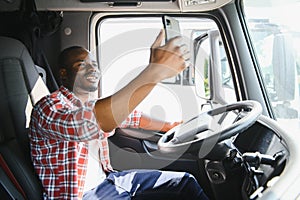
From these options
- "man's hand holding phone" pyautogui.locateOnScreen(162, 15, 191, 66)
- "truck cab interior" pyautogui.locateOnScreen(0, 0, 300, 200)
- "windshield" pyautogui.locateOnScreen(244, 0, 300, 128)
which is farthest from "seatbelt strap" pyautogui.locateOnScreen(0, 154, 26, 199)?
"windshield" pyautogui.locateOnScreen(244, 0, 300, 128)

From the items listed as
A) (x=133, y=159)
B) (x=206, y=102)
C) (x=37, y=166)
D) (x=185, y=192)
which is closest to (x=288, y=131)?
(x=185, y=192)

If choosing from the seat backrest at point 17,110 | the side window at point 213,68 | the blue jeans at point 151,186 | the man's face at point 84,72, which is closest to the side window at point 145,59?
the side window at point 213,68

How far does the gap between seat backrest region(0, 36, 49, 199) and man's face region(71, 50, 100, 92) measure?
18 cm

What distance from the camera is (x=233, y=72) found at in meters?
2.04

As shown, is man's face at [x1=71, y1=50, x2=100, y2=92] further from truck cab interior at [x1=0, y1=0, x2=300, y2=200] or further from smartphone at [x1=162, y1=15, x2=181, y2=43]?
smartphone at [x1=162, y1=15, x2=181, y2=43]

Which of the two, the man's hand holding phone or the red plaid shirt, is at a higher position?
the man's hand holding phone

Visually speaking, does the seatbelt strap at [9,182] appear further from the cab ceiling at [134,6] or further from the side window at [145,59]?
the cab ceiling at [134,6]

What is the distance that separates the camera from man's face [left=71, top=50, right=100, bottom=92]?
5.23 feet

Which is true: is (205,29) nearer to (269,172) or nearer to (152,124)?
(152,124)

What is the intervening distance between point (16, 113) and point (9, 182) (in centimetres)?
27

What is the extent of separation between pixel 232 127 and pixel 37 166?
0.72m

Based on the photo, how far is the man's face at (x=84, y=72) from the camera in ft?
5.23

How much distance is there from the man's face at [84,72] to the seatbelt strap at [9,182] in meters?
0.42

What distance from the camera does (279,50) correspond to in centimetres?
174
